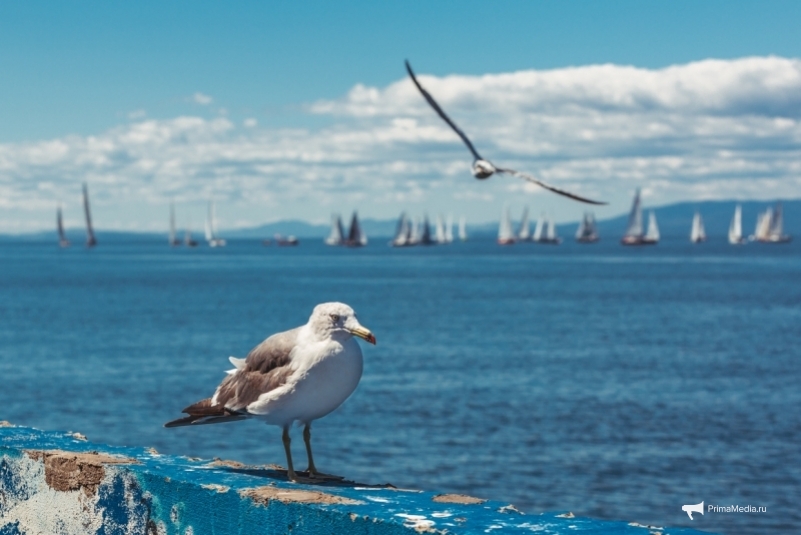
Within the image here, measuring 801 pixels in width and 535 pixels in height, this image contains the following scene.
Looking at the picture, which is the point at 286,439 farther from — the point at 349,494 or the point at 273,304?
the point at 273,304

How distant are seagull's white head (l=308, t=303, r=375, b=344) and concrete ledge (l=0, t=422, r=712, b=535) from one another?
62cm

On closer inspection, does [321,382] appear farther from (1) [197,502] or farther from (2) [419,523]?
(2) [419,523]

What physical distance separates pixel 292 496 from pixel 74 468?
106 cm

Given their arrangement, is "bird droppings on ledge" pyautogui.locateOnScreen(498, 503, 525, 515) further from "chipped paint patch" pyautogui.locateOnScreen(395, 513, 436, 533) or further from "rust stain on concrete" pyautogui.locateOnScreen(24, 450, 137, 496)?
"rust stain on concrete" pyautogui.locateOnScreen(24, 450, 137, 496)

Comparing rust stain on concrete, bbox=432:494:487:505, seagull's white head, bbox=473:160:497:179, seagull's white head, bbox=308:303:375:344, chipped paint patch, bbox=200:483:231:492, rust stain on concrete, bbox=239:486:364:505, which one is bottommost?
rust stain on concrete, bbox=432:494:487:505

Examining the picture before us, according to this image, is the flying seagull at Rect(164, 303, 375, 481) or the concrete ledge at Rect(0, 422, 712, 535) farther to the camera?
the flying seagull at Rect(164, 303, 375, 481)

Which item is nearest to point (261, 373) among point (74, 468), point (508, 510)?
point (74, 468)

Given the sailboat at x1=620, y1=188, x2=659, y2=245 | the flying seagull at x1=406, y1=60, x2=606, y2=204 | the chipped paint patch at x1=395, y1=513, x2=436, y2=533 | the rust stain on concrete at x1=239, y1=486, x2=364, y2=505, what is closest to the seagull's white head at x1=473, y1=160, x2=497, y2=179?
the flying seagull at x1=406, y1=60, x2=606, y2=204

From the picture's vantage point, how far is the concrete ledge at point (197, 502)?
3.11 m

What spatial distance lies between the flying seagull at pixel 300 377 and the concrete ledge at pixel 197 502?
0.89ft

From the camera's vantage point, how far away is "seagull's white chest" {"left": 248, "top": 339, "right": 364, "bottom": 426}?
434 centimetres

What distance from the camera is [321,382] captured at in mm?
4348

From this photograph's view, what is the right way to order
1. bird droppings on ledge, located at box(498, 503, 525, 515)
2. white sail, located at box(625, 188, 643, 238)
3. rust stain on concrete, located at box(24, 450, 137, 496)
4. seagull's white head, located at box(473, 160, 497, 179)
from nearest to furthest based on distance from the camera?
bird droppings on ledge, located at box(498, 503, 525, 515)
rust stain on concrete, located at box(24, 450, 137, 496)
seagull's white head, located at box(473, 160, 497, 179)
white sail, located at box(625, 188, 643, 238)

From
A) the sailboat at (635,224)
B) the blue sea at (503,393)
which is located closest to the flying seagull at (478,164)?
the blue sea at (503,393)
